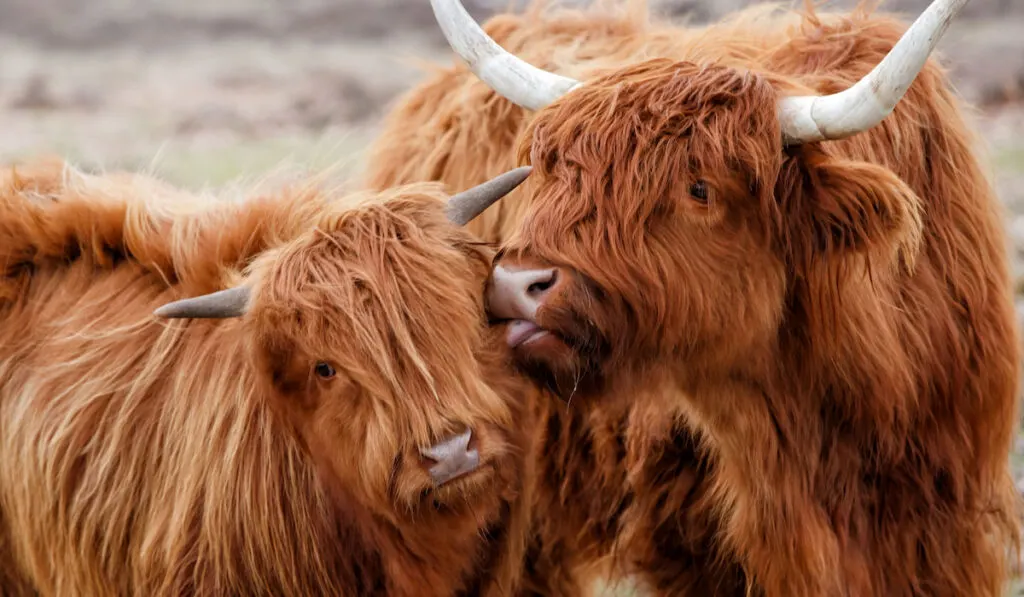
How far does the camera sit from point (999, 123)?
15.1 m

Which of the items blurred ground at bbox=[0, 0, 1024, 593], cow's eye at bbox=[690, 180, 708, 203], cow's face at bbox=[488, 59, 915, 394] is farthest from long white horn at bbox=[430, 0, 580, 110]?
blurred ground at bbox=[0, 0, 1024, 593]

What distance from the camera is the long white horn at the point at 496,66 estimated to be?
4.27 m

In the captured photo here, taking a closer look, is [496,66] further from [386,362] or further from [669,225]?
[386,362]

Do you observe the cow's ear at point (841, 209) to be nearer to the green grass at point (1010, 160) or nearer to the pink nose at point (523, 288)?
the pink nose at point (523, 288)

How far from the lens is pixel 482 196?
3947mm

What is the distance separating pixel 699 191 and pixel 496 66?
0.92 meters

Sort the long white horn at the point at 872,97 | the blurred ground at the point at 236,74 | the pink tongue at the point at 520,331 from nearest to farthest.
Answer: the long white horn at the point at 872,97 < the pink tongue at the point at 520,331 < the blurred ground at the point at 236,74

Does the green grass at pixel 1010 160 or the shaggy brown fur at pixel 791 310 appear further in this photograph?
the green grass at pixel 1010 160

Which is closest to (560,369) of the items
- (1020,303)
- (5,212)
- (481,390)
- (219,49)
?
(481,390)

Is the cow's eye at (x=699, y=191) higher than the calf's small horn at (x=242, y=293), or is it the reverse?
the cow's eye at (x=699, y=191)

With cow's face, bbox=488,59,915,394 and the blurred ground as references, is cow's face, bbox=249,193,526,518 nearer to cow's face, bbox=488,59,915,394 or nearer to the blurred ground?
cow's face, bbox=488,59,915,394

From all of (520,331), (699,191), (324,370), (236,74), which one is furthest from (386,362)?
(236,74)

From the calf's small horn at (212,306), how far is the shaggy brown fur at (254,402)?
0.07 meters

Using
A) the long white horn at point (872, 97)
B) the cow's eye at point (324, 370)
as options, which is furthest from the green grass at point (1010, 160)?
the cow's eye at point (324, 370)
